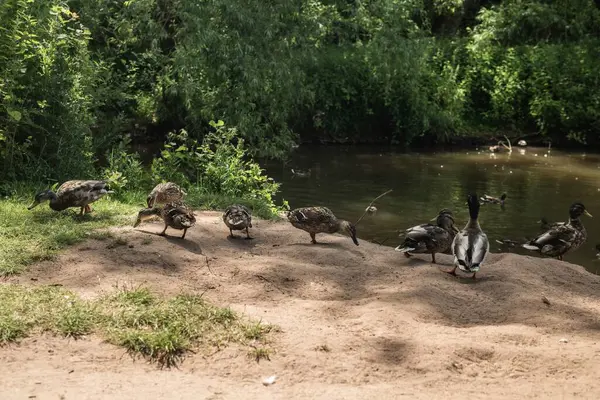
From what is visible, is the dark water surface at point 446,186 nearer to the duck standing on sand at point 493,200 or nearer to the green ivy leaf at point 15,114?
the duck standing on sand at point 493,200

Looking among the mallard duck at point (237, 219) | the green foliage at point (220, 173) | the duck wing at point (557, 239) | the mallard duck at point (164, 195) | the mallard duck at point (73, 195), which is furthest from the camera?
the green foliage at point (220, 173)

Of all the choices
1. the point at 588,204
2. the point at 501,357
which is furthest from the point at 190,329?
the point at 588,204

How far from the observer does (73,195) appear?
10469mm

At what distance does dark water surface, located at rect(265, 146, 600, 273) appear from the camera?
16.0m

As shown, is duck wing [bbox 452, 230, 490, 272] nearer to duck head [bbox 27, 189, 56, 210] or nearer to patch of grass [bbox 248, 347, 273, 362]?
patch of grass [bbox 248, 347, 273, 362]

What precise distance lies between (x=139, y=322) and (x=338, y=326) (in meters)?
1.73

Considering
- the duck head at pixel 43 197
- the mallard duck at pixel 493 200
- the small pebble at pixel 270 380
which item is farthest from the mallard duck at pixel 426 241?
the mallard duck at pixel 493 200

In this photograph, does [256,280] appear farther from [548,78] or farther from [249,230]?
[548,78]

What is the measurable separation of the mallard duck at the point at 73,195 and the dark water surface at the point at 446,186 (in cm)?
545

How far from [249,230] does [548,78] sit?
22733mm

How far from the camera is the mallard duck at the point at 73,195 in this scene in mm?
10477

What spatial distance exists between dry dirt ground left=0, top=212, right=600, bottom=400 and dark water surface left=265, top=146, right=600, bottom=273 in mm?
4601

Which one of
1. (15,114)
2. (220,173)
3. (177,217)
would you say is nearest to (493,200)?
(220,173)

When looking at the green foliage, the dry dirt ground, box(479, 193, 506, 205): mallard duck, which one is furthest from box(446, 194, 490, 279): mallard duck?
box(479, 193, 506, 205): mallard duck
